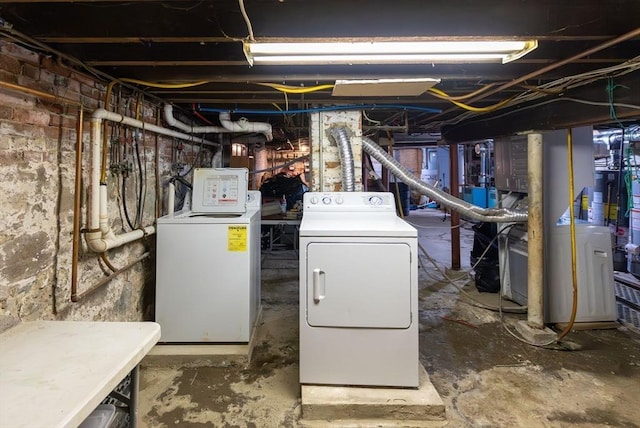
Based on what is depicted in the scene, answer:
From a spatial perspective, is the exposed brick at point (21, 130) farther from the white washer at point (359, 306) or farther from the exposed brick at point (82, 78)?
the white washer at point (359, 306)

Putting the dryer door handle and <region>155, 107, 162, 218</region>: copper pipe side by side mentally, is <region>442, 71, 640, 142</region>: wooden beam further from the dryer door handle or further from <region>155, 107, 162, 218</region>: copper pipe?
<region>155, 107, 162, 218</region>: copper pipe

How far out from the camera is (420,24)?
151 centimetres

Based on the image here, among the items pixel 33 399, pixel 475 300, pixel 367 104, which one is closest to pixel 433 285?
pixel 475 300

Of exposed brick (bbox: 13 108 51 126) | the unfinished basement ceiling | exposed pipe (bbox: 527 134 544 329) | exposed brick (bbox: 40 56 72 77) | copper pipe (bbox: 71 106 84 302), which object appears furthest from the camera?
exposed pipe (bbox: 527 134 544 329)

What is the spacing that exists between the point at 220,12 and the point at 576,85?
94.0 inches

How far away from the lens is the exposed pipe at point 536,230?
2789 mm

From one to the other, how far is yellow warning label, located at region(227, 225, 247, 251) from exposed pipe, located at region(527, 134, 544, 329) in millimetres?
2358

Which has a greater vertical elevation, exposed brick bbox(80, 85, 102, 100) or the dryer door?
exposed brick bbox(80, 85, 102, 100)

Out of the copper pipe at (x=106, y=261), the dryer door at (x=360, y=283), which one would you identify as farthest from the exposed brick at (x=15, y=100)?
the dryer door at (x=360, y=283)

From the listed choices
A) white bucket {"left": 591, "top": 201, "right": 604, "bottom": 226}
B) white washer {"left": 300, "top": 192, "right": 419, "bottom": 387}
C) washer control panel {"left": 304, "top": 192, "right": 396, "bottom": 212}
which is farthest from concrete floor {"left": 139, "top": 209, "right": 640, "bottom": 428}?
white bucket {"left": 591, "top": 201, "right": 604, "bottom": 226}

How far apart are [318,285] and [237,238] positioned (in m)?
0.85

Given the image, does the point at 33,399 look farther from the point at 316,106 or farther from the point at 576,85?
the point at 576,85

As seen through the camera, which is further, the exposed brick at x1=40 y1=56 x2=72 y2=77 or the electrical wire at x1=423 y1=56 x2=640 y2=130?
the electrical wire at x1=423 y1=56 x2=640 y2=130

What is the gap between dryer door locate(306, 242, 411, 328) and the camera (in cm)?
197
